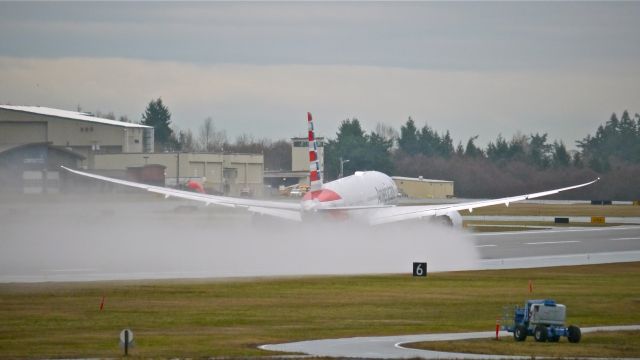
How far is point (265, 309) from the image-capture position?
170ft

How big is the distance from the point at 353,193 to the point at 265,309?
40.1 metres

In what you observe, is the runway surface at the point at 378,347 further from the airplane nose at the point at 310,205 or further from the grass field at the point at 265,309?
the airplane nose at the point at 310,205

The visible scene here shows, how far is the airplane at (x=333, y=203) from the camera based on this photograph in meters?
84.6

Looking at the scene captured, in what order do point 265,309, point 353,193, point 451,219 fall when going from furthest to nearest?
1. point 451,219
2. point 353,193
3. point 265,309

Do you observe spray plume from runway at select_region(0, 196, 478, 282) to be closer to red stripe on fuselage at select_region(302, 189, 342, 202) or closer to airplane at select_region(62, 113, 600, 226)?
airplane at select_region(62, 113, 600, 226)

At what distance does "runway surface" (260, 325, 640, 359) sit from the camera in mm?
37438

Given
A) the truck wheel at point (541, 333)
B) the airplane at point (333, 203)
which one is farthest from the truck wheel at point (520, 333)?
the airplane at point (333, 203)

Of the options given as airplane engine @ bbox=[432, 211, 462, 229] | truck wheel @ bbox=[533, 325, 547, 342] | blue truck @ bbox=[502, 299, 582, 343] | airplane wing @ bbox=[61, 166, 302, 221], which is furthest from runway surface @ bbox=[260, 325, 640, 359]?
airplane engine @ bbox=[432, 211, 462, 229]

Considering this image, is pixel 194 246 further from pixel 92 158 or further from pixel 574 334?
pixel 92 158

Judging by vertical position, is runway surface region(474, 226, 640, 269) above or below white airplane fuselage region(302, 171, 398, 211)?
below

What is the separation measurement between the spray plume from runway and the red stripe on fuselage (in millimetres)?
1725

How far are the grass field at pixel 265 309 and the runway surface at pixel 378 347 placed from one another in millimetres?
1447

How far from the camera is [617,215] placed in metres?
150

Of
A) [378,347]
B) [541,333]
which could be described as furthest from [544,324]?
[378,347]
